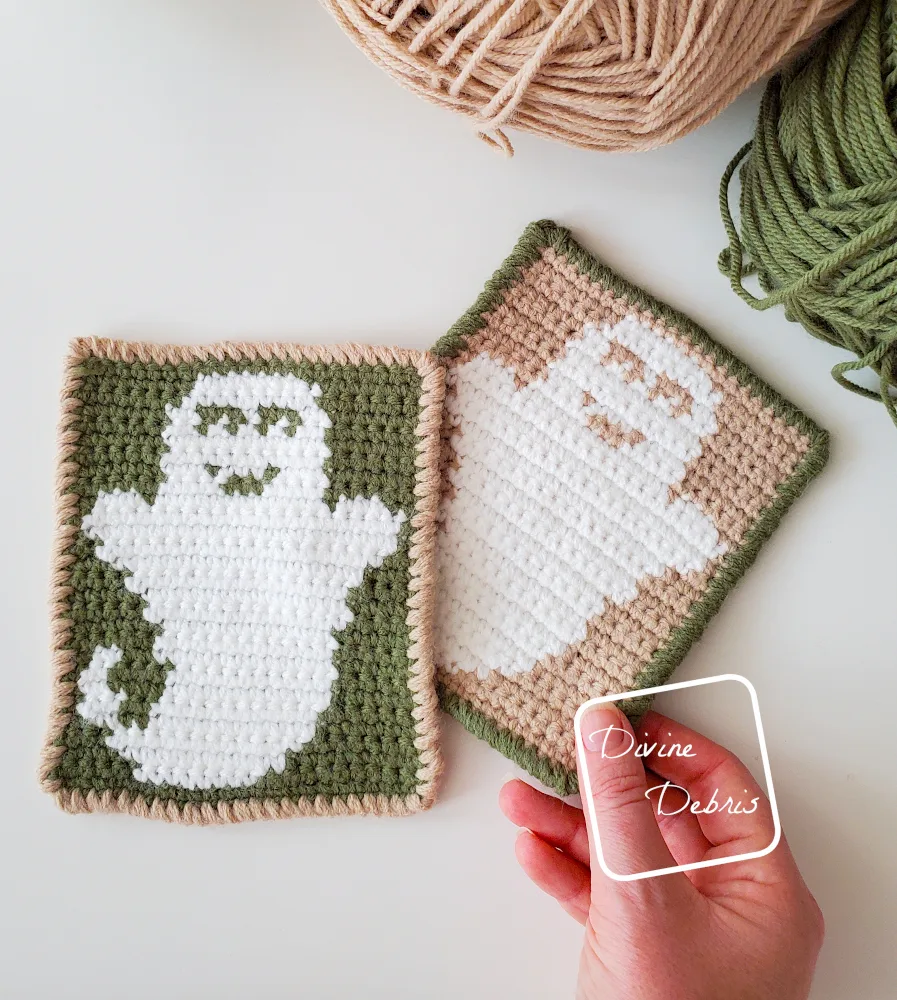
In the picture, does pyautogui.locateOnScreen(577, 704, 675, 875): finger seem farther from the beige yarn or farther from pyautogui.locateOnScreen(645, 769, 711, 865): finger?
the beige yarn

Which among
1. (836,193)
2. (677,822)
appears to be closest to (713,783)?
(677,822)

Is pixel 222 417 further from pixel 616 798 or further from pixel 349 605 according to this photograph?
pixel 616 798

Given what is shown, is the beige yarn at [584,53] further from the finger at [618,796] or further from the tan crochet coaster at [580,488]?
the finger at [618,796]

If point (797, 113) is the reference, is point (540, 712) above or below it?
below

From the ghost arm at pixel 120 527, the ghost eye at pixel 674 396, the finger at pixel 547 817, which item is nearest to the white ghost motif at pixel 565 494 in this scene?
the ghost eye at pixel 674 396

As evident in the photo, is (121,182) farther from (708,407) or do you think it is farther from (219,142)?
(708,407)

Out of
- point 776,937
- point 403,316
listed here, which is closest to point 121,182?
point 403,316
